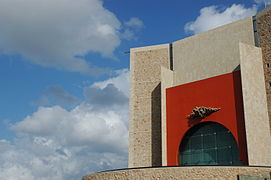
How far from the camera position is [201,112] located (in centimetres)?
2552

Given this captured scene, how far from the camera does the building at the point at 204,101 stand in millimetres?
23156

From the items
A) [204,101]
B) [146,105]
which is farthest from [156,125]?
[204,101]

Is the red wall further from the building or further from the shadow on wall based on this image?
Result: the shadow on wall

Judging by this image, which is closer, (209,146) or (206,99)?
(209,146)

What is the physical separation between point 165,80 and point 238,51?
240 inches

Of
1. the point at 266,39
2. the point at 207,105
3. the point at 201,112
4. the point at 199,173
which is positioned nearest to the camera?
the point at 199,173

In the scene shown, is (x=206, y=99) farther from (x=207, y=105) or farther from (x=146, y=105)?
(x=146, y=105)

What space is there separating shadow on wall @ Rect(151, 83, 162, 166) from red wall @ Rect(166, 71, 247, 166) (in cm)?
141

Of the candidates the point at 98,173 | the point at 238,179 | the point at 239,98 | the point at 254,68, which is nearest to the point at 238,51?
the point at 254,68

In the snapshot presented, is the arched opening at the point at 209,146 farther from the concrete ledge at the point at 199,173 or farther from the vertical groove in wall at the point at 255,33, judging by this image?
the vertical groove in wall at the point at 255,33

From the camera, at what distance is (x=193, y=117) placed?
2617 centimetres

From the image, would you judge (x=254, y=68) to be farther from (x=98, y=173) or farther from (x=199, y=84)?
(x=98, y=173)

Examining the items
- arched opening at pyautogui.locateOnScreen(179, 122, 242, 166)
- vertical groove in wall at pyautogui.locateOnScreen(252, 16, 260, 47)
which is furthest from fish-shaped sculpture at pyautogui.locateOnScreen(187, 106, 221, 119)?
vertical groove in wall at pyautogui.locateOnScreen(252, 16, 260, 47)

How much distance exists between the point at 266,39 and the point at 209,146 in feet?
27.1
